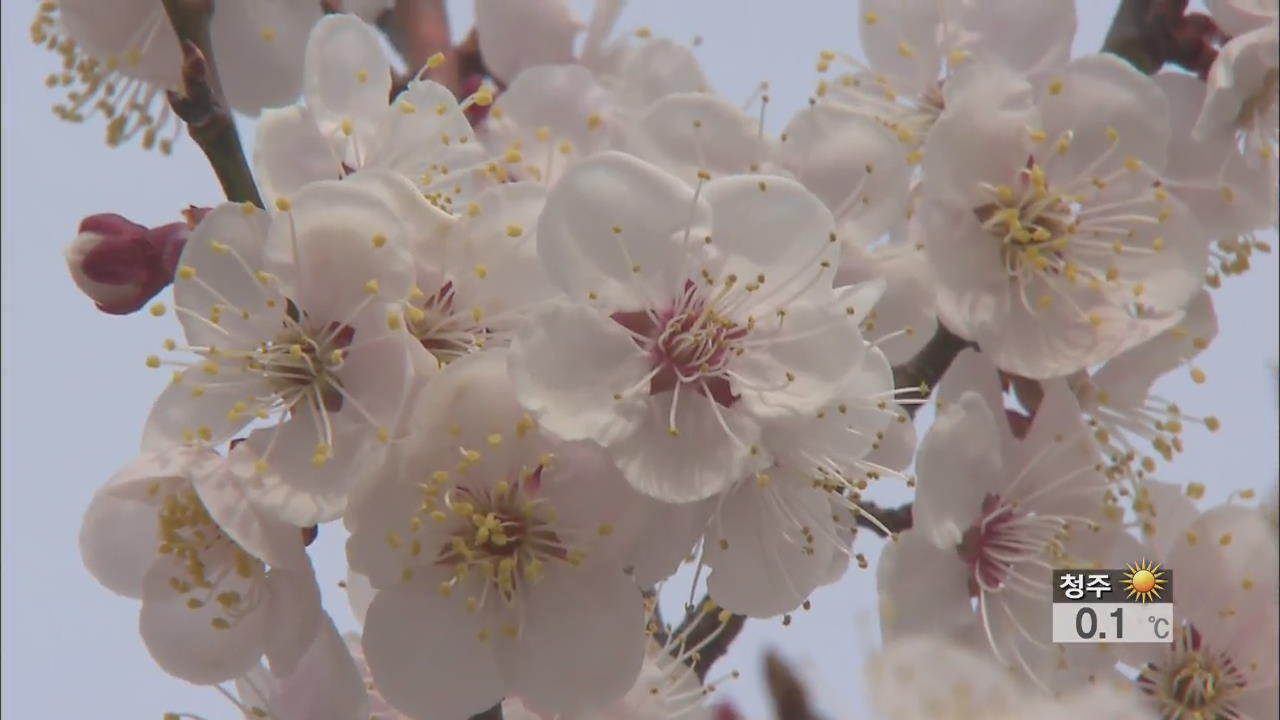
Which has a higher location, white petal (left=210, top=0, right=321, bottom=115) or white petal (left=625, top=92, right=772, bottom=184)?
white petal (left=625, top=92, right=772, bottom=184)

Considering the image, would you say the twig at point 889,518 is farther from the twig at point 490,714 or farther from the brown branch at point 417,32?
the brown branch at point 417,32

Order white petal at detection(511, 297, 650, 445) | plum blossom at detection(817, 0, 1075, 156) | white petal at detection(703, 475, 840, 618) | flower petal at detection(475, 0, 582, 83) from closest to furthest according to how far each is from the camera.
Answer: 1. white petal at detection(511, 297, 650, 445)
2. white petal at detection(703, 475, 840, 618)
3. plum blossom at detection(817, 0, 1075, 156)
4. flower petal at detection(475, 0, 582, 83)

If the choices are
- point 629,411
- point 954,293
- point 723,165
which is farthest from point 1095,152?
point 629,411

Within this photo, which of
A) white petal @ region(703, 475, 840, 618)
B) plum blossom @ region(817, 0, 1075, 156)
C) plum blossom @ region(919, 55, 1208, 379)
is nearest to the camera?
white petal @ region(703, 475, 840, 618)

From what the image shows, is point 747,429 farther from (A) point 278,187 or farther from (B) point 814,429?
(A) point 278,187

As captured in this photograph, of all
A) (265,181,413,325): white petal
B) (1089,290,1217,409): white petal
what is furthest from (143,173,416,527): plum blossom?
(1089,290,1217,409): white petal

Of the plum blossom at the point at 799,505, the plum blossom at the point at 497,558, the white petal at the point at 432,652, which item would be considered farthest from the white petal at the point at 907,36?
the white petal at the point at 432,652

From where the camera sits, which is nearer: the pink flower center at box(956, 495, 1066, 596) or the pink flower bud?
the pink flower bud

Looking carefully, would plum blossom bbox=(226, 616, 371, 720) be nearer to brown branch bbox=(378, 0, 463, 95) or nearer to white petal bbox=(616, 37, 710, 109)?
white petal bbox=(616, 37, 710, 109)
